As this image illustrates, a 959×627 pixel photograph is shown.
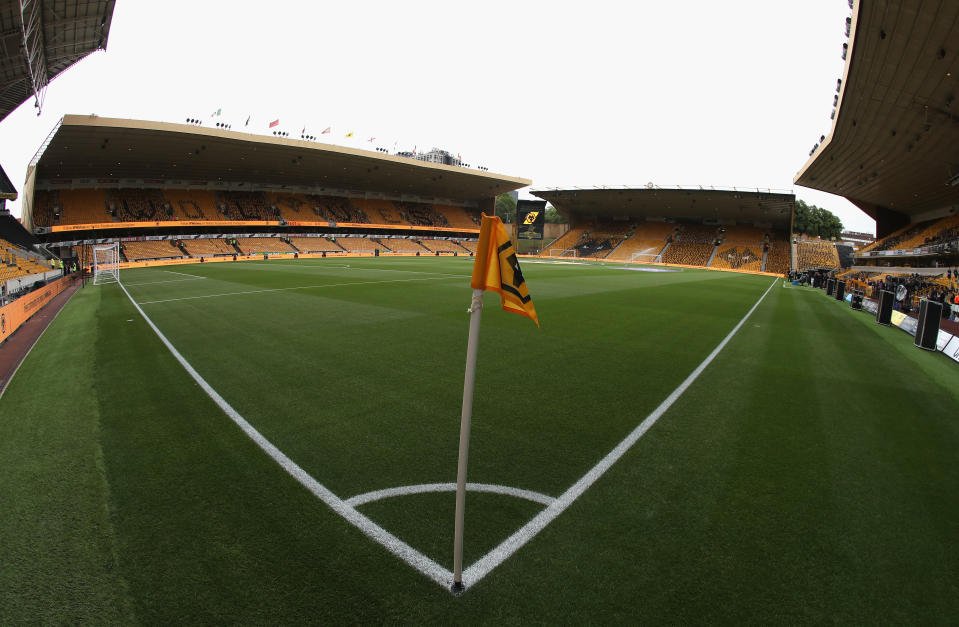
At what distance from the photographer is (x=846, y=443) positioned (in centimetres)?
509

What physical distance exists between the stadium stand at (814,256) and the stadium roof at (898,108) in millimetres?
21986

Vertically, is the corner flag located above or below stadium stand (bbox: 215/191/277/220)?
below

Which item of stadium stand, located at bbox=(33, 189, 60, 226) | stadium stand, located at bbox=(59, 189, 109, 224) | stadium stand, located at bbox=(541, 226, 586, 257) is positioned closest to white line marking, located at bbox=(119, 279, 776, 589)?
stadium stand, located at bbox=(33, 189, 60, 226)

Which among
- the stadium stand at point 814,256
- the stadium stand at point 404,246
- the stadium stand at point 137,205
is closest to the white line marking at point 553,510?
the stadium stand at point 137,205

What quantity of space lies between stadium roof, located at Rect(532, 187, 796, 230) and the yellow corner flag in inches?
2365

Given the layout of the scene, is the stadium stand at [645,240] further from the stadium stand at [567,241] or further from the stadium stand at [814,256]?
the stadium stand at [814,256]

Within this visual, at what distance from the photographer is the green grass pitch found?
→ 8.71ft

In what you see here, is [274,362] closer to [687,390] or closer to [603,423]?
[603,423]

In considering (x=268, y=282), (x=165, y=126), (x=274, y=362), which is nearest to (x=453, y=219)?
(x=165, y=126)

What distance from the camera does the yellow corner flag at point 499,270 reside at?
261cm

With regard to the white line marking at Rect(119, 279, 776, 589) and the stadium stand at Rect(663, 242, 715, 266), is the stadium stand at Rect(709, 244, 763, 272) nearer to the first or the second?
the stadium stand at Rect(663, 242, 715, 266)

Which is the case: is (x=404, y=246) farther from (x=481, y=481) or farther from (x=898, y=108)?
(x=481, y=481)

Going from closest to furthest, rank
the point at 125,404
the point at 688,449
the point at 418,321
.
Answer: the point at 688,449 → the point at 125,404 → the point at 418,321

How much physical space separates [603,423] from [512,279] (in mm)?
3399
